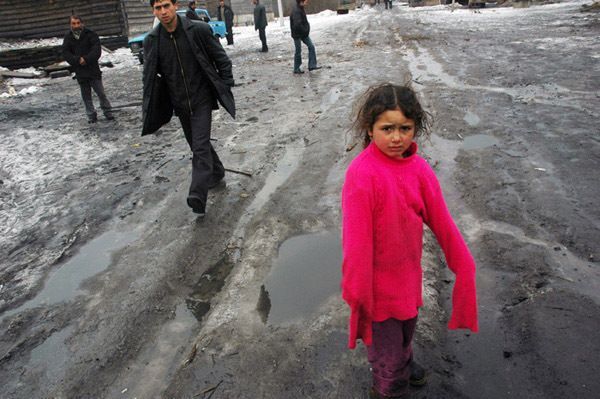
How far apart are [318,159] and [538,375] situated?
3.61 metres

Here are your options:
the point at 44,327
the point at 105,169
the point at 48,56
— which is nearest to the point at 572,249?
the point at 44,327

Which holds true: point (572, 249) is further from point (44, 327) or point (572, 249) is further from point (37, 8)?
point (37, 8)

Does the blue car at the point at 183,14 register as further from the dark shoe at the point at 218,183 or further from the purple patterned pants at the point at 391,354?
the purple patterned pants at the point at 391,354

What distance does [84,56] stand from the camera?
8055 millimetres

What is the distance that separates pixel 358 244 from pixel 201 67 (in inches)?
123

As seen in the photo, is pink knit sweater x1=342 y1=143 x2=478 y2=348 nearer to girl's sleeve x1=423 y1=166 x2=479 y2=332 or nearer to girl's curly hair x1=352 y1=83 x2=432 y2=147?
girl's sleeve x1=423 y1=166 x2=479 y2=332

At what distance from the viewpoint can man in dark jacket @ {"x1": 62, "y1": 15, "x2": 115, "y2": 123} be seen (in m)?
7.96

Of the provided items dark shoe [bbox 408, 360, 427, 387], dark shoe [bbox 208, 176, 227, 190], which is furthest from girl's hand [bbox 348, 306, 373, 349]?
dark shoe [bbox 208, 176, 227, 190]

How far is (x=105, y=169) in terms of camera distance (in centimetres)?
573

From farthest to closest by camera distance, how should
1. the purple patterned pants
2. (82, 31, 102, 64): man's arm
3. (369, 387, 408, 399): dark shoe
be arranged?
(82, 31, 102, 64): man's arm < (369, 387, 408, 399): dark shoe < the purple patterned pants

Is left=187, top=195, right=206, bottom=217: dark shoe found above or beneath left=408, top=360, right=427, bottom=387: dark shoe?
above

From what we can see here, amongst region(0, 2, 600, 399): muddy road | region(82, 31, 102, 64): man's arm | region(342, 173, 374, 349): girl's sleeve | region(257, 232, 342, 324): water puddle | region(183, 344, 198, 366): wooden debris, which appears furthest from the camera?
region(82, 31, 102, 64): man's arm

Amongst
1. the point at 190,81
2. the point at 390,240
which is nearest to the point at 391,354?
the point at 390,240

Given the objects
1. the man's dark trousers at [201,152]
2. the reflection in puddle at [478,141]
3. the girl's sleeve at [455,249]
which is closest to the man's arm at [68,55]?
the man's dark trousers at [201,152]
